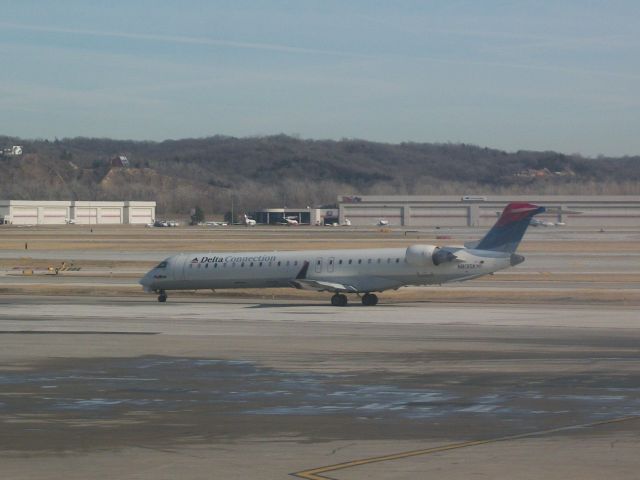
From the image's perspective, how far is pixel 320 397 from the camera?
23750 mm

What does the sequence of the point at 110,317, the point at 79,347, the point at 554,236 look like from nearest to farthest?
the point at 79,347
the point at 110,317
the point at 554,236

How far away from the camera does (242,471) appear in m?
15.9

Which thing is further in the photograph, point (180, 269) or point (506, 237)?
point (180, 269)

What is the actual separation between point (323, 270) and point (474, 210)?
12127cm

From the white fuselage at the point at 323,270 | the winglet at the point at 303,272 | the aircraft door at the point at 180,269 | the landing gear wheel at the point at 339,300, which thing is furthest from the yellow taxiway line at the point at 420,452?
the aircraft door at the point at 180,269

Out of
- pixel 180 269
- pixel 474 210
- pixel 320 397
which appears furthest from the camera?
pixel 474 210

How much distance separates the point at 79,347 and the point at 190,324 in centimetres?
873

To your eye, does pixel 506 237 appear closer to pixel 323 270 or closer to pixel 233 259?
pixel 323 270

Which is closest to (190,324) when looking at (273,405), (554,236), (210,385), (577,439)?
(210,385)

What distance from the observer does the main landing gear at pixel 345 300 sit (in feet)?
176

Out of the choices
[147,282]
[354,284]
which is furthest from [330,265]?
[147,282]

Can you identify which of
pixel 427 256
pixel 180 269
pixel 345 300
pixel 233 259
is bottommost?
pixel 345 300

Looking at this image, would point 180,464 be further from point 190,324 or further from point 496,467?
point 190,324

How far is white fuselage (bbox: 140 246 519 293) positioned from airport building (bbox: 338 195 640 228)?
11504cm
